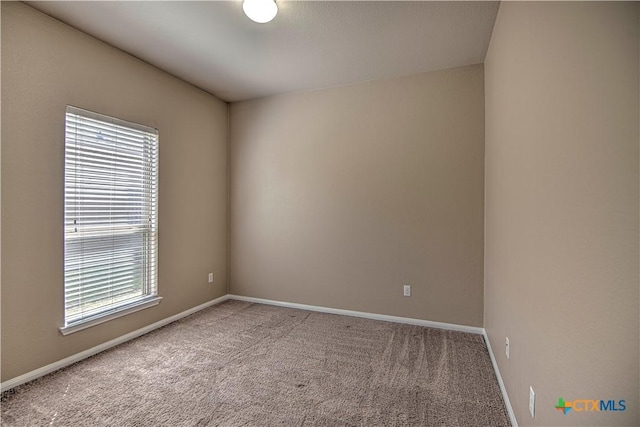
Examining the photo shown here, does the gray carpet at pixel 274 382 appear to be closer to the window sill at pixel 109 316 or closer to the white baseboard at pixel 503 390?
the white baseboard at pixel 503 390

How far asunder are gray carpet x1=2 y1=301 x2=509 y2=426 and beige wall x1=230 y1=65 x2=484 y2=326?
0.61 metres

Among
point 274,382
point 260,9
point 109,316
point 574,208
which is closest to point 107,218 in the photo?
point 109,316

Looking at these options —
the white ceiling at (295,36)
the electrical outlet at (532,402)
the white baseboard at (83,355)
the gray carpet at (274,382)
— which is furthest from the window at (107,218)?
the electrical outlet at (532,402)

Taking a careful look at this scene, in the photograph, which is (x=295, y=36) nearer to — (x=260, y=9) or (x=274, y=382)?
(x=260, y=9)

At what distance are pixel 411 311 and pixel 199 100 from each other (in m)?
3.57

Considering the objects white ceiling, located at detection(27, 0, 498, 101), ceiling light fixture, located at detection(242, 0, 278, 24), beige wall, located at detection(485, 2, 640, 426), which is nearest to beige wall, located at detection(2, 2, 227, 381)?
white ceiling, located at detection(27, 0, 498, 101)

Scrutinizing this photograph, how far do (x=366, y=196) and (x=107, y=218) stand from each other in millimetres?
2615

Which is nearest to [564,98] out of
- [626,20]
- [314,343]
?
[626,20]

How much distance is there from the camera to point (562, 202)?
1143 millimetres

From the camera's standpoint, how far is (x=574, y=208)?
106 centimetres

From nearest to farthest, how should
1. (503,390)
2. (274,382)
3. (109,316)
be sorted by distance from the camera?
(503,390)
(274,382)
(109,316)

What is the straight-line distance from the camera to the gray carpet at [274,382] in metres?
1.86

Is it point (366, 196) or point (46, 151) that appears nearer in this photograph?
point (46, 151)

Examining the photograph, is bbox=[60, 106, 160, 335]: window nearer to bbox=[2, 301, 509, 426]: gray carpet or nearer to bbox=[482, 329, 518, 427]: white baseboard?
bbox=[2, 301, 509, 426]: gray carpet
